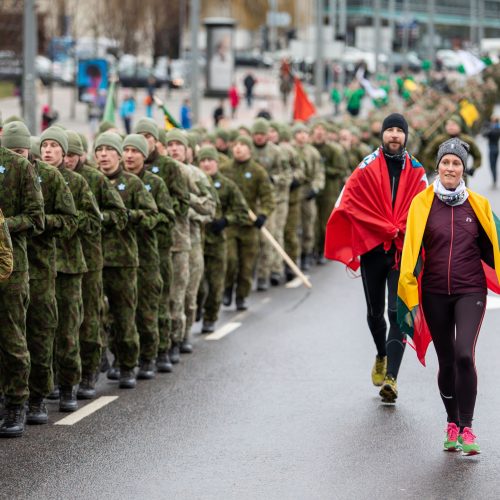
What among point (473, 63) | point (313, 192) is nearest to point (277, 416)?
point (313, 192)

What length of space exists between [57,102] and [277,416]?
58935 mm

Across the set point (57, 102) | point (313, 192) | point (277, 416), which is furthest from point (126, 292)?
point (57, 102)

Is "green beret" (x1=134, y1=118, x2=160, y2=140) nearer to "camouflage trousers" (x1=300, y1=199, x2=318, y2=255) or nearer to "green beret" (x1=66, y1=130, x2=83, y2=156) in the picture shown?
"green beret" (x1=66, y1=130, x2=83, y2=156)

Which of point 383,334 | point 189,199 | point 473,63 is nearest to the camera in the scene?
point 383,334

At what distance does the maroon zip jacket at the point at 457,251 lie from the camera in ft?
30.5

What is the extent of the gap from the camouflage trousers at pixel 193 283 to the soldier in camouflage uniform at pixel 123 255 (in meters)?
1.81

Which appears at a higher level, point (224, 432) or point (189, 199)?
point (189, 199)

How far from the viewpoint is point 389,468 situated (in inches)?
353

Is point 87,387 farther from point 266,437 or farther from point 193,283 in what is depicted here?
point 193,283

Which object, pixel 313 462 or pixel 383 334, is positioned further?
pixel 383 334

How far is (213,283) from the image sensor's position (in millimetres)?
15086

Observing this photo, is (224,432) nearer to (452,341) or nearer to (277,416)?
(277,416)

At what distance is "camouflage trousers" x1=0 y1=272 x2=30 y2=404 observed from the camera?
9.79 metres

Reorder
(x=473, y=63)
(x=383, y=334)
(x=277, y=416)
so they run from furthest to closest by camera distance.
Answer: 1. (x=473, y=63)
2. (x=383, y=334)
3. (x=277, y=416)
